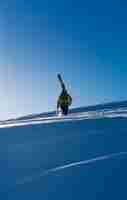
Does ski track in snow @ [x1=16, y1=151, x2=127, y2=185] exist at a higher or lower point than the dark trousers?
lower

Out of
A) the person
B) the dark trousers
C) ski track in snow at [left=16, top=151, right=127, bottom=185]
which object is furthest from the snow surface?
the dark trousers

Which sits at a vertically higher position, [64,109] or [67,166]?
[64,109]

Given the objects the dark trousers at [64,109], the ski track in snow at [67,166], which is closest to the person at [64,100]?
the dark trousers at [64,109]

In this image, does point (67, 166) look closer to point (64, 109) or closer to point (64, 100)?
point (64, 100)

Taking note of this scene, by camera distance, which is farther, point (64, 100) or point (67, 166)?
point (64, 100)

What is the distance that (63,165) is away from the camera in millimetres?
5910

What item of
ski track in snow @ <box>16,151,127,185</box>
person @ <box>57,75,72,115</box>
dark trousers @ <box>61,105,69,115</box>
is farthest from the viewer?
dark trousers @ <box>61,105,69,115</box>

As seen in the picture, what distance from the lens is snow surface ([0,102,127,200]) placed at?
490 centimetres

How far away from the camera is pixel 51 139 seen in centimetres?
760

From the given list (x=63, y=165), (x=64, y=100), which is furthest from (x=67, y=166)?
(x=64, y=100)

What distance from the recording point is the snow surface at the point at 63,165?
490cm

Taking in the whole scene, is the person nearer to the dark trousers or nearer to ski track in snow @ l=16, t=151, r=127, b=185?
the dark trousers

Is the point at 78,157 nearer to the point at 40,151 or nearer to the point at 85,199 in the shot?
the point at 40,151

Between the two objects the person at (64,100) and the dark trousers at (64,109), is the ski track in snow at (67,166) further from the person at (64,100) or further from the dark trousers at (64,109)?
the dark trousers at (64,109)
